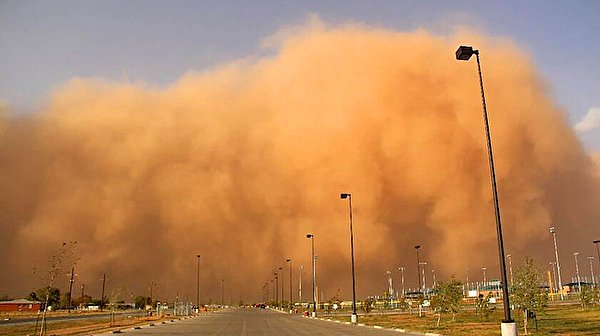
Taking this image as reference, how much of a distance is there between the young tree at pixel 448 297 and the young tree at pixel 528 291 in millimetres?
10892

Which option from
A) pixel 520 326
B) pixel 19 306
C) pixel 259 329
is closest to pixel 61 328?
pixel 259 329

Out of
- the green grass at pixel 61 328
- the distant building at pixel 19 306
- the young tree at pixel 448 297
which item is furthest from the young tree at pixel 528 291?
the distant building at pixel 19 306

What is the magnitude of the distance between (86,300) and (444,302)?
141953 millimetres

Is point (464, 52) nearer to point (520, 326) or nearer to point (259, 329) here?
point (520, 326)

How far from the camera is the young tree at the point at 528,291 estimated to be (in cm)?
2562

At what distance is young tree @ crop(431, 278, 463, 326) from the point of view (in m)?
37.3

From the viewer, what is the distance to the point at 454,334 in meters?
24.9

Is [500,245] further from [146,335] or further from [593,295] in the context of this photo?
[593,295]

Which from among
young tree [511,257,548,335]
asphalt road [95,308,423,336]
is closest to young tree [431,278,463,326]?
asphalt road [95,308,423,336]

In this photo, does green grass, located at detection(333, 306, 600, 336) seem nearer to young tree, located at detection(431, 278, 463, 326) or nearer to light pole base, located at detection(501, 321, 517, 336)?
young tree, located at detection(431, 278, 463, 326)

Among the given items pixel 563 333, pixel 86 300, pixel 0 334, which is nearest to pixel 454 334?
pixel 563 333

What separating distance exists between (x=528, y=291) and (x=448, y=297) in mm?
11849

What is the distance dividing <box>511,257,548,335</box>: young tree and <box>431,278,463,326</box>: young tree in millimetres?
10892

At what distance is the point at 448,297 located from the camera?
37.5 metres
